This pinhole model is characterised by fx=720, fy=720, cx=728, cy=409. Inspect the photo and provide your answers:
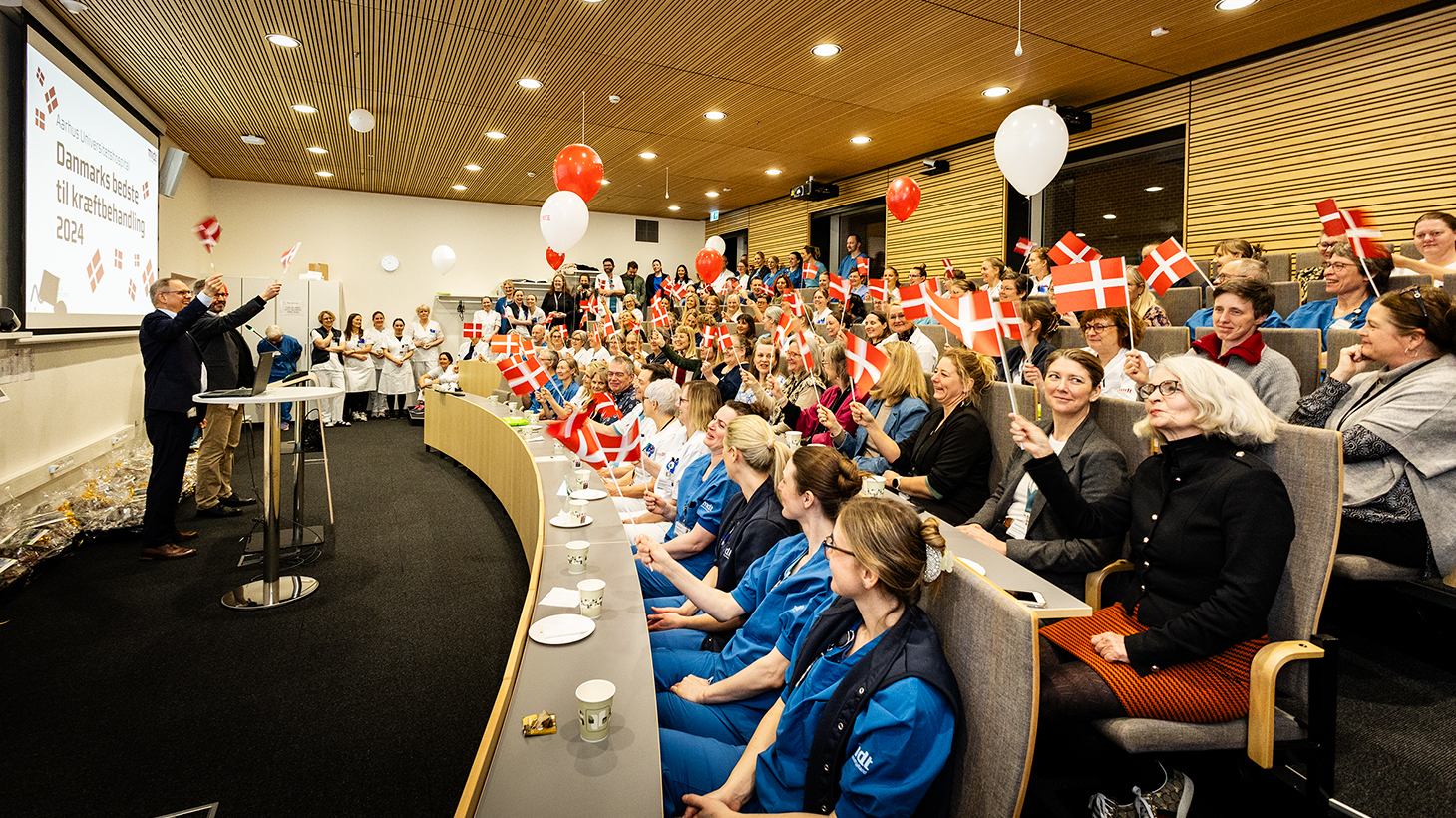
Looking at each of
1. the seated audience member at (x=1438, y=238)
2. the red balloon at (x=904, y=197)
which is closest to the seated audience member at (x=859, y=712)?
the seated audience member at (x=1438, y=238)

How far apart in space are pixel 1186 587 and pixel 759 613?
3.55 feet

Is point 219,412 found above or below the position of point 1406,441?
below

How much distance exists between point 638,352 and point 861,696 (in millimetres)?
5325

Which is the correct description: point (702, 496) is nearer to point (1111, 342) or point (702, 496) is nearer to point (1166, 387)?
point (1166, 387)

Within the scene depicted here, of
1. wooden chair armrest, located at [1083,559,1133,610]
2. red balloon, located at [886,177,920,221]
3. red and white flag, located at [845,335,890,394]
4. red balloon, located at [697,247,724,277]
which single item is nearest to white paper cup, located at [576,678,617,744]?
wooden chair armrest, located at [1083,559,1133,610]

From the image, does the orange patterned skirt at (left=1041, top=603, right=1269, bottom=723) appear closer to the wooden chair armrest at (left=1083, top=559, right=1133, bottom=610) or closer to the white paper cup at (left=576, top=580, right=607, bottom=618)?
the wooden chair armrest at (left=1083, top=559, right=1133, bottom=610)

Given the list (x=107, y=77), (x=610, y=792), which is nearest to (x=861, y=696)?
(x=610, y=792)

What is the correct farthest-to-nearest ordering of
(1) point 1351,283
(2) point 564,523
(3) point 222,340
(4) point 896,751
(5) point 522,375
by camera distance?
(5) point 522,375, (3) point 222,340, (1) point 1351,283, (2) point 564,523, (4) point 896,751

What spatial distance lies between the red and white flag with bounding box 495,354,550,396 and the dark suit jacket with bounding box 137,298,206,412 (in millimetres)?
1716

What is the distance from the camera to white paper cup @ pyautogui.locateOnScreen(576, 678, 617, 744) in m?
1.34

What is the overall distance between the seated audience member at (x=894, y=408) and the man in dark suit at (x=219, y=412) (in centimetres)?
360

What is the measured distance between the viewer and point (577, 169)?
21.1 feet

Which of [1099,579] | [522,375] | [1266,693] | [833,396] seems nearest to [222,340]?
[522,375]

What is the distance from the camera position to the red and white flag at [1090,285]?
264 centimetres
